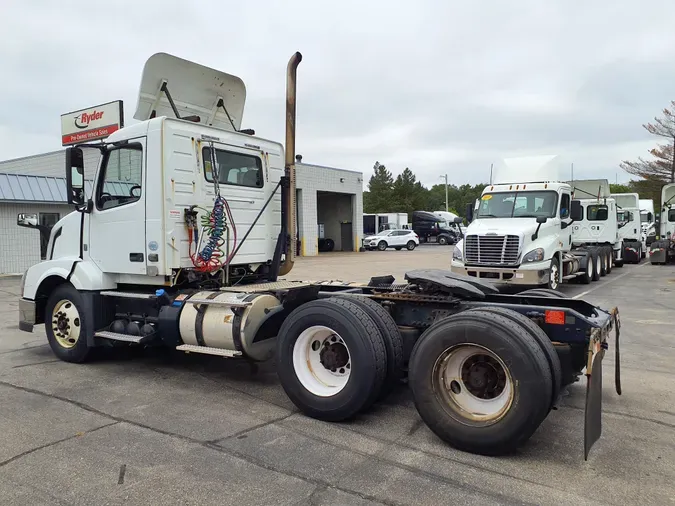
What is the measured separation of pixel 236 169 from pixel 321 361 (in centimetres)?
298

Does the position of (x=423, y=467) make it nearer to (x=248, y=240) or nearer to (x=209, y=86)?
(x=248, y=240)

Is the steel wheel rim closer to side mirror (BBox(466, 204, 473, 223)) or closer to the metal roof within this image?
side mirror (BBox(466, 204, 473, 223))

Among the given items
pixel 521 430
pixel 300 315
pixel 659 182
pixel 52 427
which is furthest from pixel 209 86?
pixel 659 182

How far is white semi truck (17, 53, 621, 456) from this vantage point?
4.02m

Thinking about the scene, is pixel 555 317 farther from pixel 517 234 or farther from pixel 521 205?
pixel 521 205

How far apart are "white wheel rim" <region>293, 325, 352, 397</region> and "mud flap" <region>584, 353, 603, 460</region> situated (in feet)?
6.36

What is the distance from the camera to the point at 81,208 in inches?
269

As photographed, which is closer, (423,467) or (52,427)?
(423,467)

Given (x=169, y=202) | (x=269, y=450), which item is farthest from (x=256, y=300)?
(x=269, y=450)

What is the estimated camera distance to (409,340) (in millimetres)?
4855

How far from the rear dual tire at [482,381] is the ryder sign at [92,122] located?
21.4 m

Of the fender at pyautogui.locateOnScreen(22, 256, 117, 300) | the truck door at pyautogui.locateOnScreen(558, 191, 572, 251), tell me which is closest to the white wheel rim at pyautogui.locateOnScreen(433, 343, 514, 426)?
the fender at pyautogui.locateOnScreen(22, 256, 117, 300)

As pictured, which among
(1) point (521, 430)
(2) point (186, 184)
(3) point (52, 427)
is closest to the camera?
(1) point (521, 430)

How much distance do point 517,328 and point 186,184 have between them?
4034 millimetres
